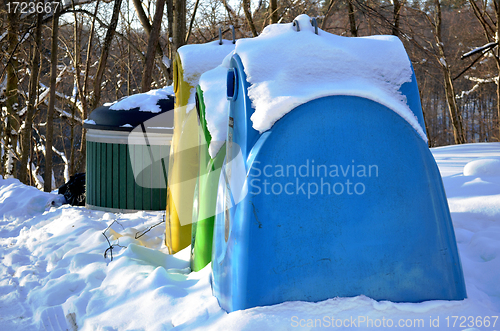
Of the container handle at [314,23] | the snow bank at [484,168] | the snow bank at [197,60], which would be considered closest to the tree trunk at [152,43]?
the snow bank at [197,60]

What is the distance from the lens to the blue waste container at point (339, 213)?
1.65 m

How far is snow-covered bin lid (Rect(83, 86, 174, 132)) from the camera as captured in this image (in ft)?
15.5

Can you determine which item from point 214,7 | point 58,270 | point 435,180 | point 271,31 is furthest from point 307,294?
point 214,7

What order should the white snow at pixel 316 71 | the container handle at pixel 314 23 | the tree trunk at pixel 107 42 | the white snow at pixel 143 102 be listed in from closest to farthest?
the white snow at pixel 316 71
the container handle at pixel 314 23
the white snow at pixel 143 102
the tree trunk at pixel 107 42

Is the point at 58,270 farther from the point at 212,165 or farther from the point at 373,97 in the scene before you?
the point at 373,97

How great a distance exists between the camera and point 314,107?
1725mm

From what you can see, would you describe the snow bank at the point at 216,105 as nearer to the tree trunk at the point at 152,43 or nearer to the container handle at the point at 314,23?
the container handle at the point at 314,23

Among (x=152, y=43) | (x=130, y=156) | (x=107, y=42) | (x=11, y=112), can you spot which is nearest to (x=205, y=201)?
(x=130, y=156)

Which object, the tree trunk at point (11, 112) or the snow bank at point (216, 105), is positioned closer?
the snow bank at point (216, 105)

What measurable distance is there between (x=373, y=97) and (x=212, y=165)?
3.53ft

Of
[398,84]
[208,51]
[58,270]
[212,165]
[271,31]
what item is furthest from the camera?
[208,51]

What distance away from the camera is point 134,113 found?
475 centimetres

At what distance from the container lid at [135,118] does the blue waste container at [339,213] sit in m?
3.11

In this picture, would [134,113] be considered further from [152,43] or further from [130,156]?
[152,43]
